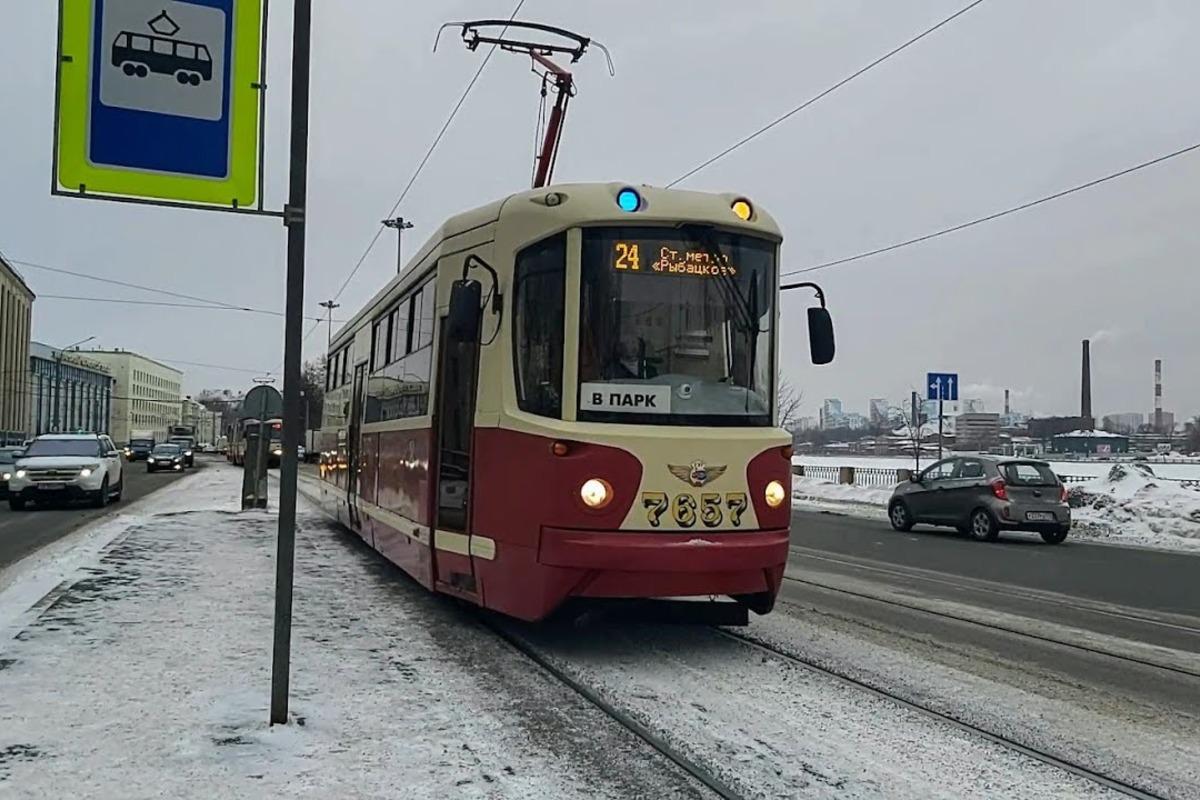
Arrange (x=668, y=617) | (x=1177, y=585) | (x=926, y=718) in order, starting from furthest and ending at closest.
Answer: (x=1177, y=585) → (x=668, y=617) → (x=926, y=718)

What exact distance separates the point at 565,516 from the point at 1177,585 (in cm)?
945

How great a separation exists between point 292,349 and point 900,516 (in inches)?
719

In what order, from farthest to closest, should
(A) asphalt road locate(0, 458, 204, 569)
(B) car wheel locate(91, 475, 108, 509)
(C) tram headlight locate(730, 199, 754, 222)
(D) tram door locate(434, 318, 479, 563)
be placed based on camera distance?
(B) car wheel locate(91, 475, 108, 509)
(A) asphalt road locate(0, 458, 204, 569)
(D) tram door locate(434, 318, 479, 563)
(C) tram headlight locate(730, 199, 754, 222)

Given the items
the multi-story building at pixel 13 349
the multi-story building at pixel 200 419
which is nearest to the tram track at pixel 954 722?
the multi-story building at pixel 13 349

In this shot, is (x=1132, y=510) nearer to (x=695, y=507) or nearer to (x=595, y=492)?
(x=695, y=507)

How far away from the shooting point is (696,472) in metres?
6.94

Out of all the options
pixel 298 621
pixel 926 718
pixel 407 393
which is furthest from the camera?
pixel 407 393

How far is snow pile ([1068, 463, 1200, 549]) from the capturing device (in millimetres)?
20172

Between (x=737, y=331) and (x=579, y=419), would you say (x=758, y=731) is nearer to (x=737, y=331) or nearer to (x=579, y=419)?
(x=579, y=419)

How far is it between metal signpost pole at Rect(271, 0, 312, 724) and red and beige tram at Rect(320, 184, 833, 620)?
6.47 feet

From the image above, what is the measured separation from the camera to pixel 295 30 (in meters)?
5.35

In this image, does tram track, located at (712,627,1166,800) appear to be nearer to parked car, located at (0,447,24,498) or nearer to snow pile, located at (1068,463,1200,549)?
snow pile, located at (1068,463,1200,549)

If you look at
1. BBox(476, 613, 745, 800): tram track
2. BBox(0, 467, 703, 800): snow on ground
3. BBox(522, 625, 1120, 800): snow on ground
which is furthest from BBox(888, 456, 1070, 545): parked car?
BBox(476, 613, 745, 800): tram track

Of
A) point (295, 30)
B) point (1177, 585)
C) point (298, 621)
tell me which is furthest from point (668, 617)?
point (1177, 585)
